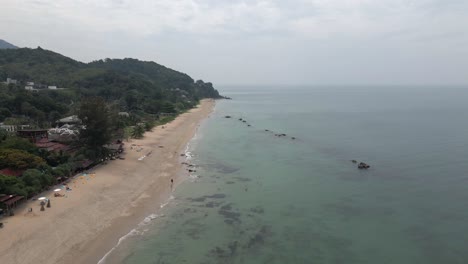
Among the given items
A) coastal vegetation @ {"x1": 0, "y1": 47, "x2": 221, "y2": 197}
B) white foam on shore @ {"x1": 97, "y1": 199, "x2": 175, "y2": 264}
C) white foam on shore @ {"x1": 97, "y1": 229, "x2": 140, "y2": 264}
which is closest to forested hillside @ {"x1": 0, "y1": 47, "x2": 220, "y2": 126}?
coastal vegetation @ {"x1": 0, "y1": 47, "x2": 221, "y2": 197}

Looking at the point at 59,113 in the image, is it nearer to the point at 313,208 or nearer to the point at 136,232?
the point at 136,232

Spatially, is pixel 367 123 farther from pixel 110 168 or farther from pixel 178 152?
pixel 110 168

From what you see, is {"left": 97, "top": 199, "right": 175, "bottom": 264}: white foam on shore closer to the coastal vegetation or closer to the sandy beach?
the sandy beach

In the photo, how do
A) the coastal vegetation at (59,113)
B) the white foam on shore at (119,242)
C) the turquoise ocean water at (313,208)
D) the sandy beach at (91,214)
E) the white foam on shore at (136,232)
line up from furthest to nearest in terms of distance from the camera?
the coastal vegetation at (59,113) < the turquoise ocean water at (313,208) < the white foam on shore at (136,232) < the sandy beach at (91,214) < the white foam on shore at (119,242)

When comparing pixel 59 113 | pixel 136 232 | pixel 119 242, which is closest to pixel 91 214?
pixel 136 232

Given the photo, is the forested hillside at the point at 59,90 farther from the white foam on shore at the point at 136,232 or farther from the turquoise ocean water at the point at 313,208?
the white foam on shore at the point at 136,232

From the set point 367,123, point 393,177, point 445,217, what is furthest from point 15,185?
point 367,123

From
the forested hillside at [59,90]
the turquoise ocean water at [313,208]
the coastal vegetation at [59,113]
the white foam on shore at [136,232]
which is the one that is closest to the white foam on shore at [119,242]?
the white foam on shore at [136,232]
